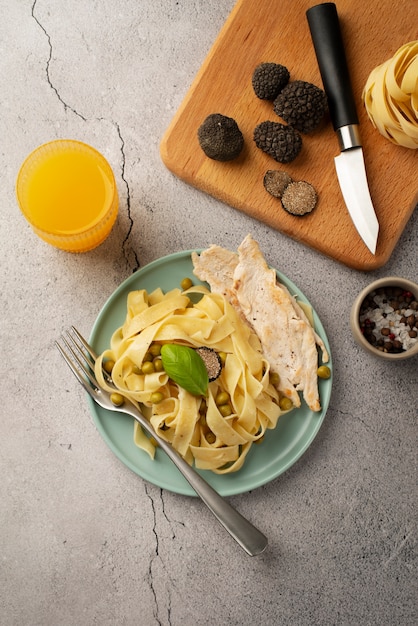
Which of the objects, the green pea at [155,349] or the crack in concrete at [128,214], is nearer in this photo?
the green pea at [155,349]

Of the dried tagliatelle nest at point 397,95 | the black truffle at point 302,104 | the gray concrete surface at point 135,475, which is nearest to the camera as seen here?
the dried tagliatelle nest at point 397,95

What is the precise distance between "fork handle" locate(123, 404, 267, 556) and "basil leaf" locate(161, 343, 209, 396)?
0.73 feet

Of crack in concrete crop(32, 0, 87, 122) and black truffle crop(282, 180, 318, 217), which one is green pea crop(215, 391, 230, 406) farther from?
crack in concrete crop(32, 0, 87, 122)

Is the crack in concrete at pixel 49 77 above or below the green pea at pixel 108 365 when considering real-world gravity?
above

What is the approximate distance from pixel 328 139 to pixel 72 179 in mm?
905

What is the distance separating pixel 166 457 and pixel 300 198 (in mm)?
1014

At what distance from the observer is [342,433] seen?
2.14m

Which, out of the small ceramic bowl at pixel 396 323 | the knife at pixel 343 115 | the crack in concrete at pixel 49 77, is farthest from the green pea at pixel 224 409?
the crack in concrete at pixel 49 77

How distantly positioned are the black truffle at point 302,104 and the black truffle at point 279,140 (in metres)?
0.04

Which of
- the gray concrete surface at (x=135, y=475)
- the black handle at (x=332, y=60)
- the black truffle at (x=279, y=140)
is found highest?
the black handle at (x=332, y=60)

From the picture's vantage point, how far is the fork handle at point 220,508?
1875 mm

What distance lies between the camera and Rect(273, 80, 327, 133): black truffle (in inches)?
76.2

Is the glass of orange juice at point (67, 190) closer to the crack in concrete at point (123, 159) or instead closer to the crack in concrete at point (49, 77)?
the crack in concrete at point (123, 159)

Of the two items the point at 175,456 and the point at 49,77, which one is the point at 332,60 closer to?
the point at 49,77
